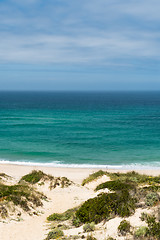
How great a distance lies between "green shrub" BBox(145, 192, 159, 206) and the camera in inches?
407

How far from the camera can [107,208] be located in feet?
35.6

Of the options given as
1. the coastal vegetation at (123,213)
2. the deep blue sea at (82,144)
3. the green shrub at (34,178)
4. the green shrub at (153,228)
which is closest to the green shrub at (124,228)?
the coastal vegetation at (123,213)

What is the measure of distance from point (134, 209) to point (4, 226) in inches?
265

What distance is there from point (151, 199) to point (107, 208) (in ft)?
7.01

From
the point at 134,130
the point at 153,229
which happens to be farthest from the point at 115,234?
the point at 134,130

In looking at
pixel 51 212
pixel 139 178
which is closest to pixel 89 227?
pixel 51 212

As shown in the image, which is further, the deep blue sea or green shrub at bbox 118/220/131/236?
the deep blue sea

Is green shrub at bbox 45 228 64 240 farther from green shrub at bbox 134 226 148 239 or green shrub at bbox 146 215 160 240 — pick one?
green shrub at bbox 146 215 160 240

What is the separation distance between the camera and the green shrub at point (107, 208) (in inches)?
407

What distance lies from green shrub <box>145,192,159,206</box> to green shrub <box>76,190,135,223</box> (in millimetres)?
685

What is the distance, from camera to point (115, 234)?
8.88 m

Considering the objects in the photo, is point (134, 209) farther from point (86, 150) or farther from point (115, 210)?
point (86, 150)

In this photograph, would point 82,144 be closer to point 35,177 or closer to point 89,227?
point 35,177

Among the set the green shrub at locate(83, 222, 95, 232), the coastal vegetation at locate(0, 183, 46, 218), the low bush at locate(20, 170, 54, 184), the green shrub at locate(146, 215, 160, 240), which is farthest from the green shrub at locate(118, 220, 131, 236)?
the low bush at locate(20, 170, 54, 184)
